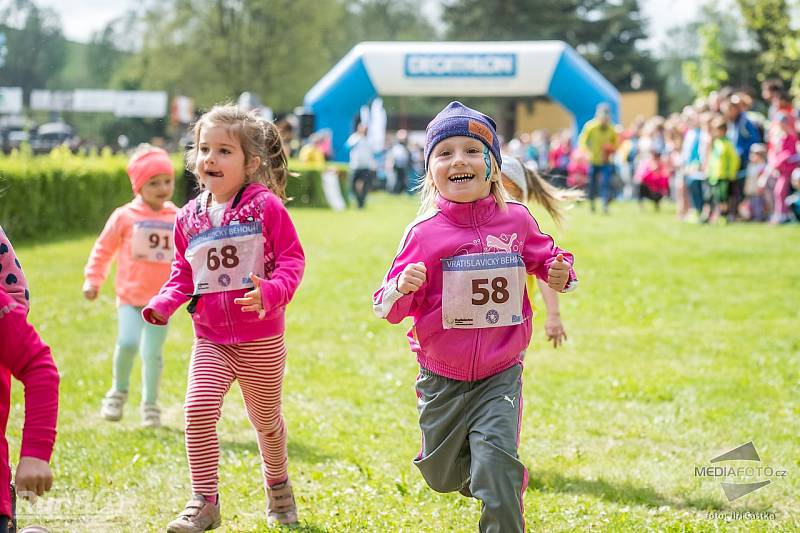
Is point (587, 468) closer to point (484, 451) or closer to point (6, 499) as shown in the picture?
point (484, 451)

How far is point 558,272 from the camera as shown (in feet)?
12.3

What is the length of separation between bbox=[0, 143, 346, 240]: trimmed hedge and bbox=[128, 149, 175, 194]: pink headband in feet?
33.7

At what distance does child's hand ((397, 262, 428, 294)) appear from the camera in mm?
3611

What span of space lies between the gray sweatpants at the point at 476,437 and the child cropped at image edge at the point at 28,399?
1.52 m

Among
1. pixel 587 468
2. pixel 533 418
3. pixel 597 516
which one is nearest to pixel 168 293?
pixel 597 516

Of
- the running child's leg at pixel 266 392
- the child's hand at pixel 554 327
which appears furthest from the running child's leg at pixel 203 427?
the child's hand at pixel 554 327

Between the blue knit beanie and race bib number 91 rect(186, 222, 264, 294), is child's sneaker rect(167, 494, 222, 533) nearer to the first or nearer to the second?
race bib number 91 rect(186, 222, 264, 294)

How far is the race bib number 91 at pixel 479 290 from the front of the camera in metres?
3.77

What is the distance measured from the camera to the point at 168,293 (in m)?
4.30

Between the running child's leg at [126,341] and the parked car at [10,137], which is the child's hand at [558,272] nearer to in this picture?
the running child's leg at [126,341]

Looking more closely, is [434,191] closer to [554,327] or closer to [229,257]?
[229,257]

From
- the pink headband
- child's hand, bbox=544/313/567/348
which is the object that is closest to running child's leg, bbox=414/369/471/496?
child's hand, bbox=544/313/567/348

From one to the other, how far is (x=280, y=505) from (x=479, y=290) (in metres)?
1.54

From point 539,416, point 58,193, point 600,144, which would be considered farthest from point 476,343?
point 600,144
